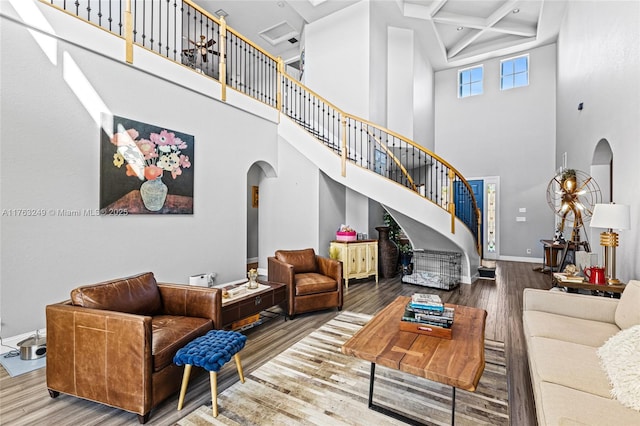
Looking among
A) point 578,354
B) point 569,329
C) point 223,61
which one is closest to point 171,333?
point 578,354

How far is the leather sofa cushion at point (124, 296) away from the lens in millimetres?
2125

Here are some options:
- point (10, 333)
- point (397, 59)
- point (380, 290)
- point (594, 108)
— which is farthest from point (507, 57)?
point (10, 333)

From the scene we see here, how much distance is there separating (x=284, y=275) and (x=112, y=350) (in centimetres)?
208

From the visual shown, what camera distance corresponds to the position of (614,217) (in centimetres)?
271

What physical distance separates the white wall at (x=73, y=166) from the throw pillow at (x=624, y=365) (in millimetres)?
4221

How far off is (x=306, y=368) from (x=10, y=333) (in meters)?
2.68

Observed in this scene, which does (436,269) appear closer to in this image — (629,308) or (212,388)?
(629,308)

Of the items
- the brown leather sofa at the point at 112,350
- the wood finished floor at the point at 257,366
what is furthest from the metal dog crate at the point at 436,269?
the brown leather sofa at the point at 112,350

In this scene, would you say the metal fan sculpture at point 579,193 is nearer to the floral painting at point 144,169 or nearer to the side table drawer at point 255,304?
the side table drawer at point 255,304

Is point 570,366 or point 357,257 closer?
point 570,366

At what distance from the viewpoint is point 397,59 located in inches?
288

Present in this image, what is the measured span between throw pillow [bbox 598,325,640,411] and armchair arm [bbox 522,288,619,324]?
2.30 ft

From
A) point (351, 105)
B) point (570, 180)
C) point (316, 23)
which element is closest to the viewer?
point (570, 180)

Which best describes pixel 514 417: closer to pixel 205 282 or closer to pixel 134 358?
pixel 134 358
